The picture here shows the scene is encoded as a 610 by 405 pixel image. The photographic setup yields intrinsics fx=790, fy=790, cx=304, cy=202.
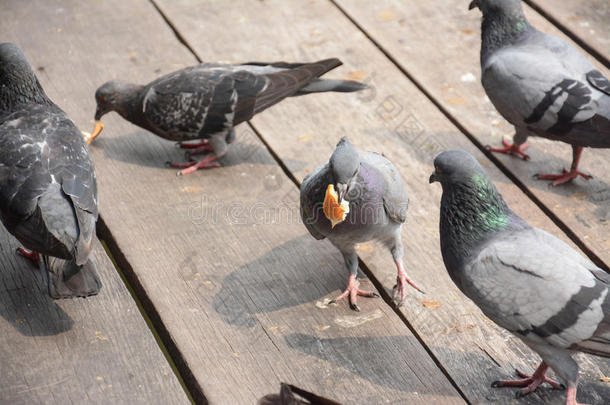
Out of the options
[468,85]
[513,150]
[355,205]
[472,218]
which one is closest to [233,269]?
[355,205]

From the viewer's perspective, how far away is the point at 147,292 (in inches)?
144

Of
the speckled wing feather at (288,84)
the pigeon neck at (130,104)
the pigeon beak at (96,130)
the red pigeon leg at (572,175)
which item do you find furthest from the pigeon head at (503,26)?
the pigeon beak at (96,130)

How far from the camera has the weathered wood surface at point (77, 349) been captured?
315 cm

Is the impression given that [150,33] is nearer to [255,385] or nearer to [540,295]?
[255,385]

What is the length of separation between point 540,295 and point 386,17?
3161 millimetres

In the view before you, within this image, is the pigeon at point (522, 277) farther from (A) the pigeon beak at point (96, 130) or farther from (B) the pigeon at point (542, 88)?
(A) the pigeon beak at point (96, 130)

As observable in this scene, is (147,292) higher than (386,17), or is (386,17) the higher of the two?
(386,17)

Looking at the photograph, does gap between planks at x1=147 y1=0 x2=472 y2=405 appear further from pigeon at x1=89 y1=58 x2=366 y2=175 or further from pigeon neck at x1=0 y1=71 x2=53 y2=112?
pigeon neck at x1=0 y1=71 x2=53 y2=112

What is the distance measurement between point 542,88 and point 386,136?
3.03 ft

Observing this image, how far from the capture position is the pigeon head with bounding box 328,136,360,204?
328cm

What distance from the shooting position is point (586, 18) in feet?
18.4

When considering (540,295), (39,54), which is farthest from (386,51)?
(540,295)

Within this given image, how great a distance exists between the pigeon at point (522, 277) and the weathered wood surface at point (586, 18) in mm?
2524

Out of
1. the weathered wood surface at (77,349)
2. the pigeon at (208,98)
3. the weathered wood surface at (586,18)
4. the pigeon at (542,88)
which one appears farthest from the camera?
the weathered wood surface at (586,18)
